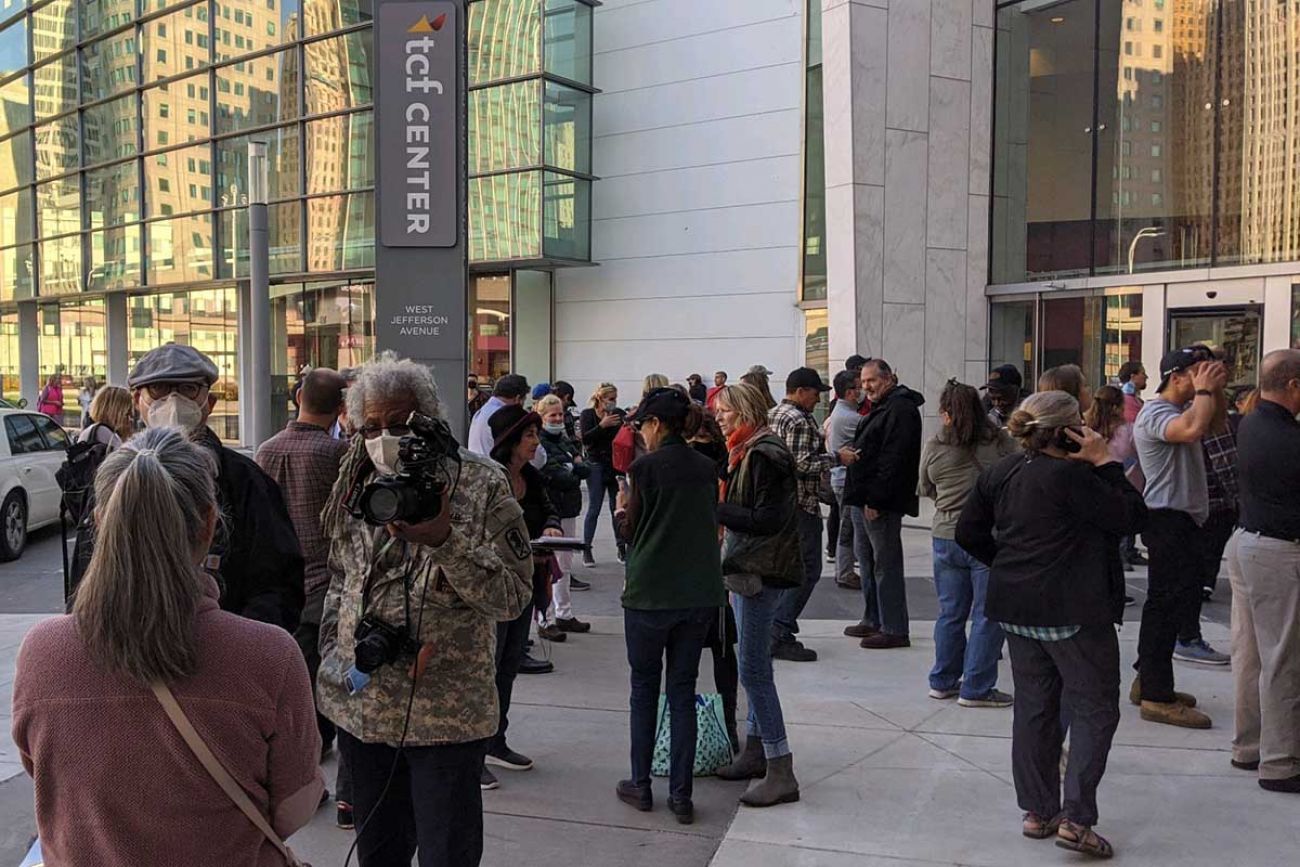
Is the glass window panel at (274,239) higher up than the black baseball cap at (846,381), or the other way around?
the glass window panel at (274,239)

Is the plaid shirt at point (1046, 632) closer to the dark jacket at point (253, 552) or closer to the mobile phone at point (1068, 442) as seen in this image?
the mobile phone at point (1068, 442)

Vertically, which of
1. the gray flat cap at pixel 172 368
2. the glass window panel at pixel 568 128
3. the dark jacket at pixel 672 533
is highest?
the glass window panel at pixel 568 128

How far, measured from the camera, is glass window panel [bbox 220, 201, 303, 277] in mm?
24031

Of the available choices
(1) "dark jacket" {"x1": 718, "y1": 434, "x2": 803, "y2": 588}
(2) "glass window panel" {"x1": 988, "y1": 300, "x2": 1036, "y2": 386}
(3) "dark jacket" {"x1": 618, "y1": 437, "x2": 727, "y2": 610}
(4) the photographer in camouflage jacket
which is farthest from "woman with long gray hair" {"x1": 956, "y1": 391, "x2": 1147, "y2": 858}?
(2) "glass window panel" {"x1": 988, "y1": 300, "x2": 1036, "y2": 386}

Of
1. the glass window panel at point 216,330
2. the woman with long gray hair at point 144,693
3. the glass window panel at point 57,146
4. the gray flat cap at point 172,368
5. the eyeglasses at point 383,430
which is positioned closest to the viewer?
the woman with long gray hair at point 144,693

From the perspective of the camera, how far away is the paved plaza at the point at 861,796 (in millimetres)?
4387

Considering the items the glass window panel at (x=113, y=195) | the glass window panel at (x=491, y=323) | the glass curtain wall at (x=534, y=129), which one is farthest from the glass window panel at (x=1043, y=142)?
the glass window panel at (x=113, y=195)

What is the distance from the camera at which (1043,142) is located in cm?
1347

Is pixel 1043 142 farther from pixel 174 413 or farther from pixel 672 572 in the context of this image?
pixel 174 413

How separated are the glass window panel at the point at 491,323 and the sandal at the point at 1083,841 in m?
17.8

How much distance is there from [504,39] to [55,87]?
1832 centimetres

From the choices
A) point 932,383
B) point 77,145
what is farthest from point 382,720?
point 77,145

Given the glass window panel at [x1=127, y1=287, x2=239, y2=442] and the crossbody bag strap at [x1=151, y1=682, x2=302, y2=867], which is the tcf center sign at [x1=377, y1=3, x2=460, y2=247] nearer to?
the crossbody bag strap at [x1=151, y1=682, x2=302, y2=867]

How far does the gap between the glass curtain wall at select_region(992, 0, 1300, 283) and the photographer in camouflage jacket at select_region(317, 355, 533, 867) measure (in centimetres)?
1087
